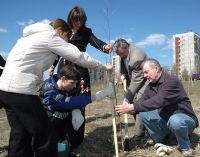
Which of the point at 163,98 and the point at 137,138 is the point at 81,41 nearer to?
the point at 163,98

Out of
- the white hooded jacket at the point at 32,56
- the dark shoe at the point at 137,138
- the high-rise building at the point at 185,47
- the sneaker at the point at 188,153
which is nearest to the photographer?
the white hooded jacket at the point at 32,56

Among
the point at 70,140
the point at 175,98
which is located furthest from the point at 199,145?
the point at 70,140

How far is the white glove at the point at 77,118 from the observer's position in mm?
4469

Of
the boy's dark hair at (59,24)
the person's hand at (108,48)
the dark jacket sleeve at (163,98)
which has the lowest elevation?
the dark jacket sleeve at (163,98)

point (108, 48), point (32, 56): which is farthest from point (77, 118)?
point (32, 56)

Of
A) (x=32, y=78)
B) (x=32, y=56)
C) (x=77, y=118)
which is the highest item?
(x=32, y=56)

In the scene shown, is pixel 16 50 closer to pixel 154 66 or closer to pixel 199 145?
pixel 154 66

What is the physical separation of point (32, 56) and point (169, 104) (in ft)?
6.87

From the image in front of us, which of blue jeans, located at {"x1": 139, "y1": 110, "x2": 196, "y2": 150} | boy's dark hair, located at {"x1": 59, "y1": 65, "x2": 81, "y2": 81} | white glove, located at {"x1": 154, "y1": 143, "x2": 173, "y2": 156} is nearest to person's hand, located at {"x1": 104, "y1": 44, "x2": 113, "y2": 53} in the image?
boy's dark hair, located at {"x1": 59, "y1": 65, "x2": 81, "y2": 81}

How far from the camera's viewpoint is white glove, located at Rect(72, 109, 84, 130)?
4.47 meters

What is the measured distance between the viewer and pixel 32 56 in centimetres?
356

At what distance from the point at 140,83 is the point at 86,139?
131 cm

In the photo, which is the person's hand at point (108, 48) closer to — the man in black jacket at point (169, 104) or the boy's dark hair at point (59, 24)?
the man in black jacket at point (169, 104)

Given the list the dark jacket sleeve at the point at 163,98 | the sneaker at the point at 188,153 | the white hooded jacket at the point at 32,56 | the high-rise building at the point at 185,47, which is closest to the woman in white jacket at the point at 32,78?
the white hooded jacket at the point at 32,56
